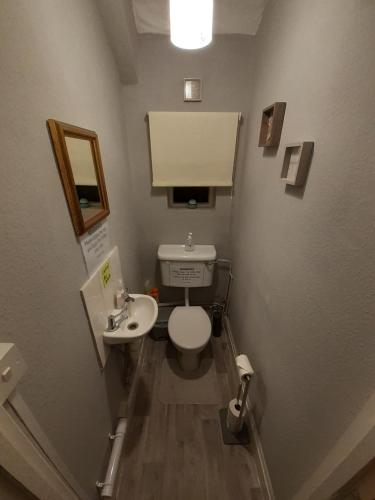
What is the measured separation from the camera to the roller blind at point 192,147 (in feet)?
4.50

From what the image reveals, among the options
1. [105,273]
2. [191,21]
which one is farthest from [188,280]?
[191,21]

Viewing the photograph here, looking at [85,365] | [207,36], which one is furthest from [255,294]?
[207,36]

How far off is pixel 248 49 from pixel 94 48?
97cm

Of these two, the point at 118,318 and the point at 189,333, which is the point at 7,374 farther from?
the point at 189,333

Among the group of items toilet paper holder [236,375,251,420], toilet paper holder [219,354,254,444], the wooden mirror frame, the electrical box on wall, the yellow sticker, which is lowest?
toilet paper holder [219,354,254,444]

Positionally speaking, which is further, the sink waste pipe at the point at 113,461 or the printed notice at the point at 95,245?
the sink waste pipe at the point at 113,461

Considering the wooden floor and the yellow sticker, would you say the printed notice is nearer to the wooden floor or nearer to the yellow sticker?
the yellow sticker

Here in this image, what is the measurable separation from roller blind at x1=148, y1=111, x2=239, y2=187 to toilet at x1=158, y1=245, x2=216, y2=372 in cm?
57

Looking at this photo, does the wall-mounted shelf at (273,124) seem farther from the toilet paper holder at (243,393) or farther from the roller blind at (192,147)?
the toilet paper holder at (243,393)

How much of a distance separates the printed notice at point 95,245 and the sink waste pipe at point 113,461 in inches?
38.8

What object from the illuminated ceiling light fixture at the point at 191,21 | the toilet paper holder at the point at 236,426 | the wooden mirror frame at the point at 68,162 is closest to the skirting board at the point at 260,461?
the toilet paper holder at the point at 236,426

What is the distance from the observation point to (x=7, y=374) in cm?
41

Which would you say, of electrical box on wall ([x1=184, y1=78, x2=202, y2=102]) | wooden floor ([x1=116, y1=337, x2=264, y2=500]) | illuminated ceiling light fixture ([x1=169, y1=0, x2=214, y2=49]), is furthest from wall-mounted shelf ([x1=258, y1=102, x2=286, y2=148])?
wooden floor ([x1=116, y1=337, x2=264, y2=500])

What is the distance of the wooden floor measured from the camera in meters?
1.03
